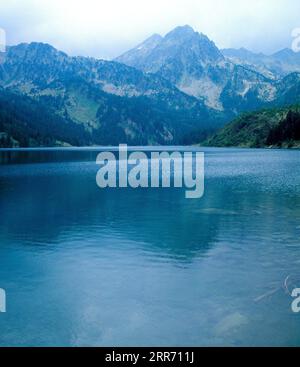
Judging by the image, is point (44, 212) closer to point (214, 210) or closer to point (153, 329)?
point (214, 210)

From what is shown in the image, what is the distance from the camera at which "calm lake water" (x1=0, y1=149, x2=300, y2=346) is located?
2466cm

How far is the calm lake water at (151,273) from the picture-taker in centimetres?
2466

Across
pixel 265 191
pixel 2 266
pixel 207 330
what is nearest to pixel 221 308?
pixel 207 330

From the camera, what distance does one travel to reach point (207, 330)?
2439 centimetres

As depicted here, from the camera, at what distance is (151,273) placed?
114 ft

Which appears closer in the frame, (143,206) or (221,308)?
(221,308)

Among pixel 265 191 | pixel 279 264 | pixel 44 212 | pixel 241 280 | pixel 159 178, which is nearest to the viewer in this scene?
pixel 241 280
